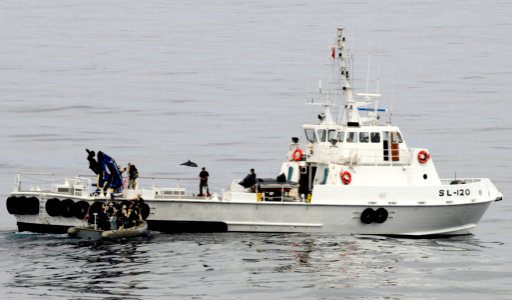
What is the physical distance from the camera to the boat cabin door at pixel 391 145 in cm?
5538

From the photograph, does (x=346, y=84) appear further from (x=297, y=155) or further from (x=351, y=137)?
(x=297, y=155)

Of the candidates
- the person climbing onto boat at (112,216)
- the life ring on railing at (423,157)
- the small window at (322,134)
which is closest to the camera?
the person climbing onto boat at (112,216)

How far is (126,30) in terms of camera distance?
169 meters

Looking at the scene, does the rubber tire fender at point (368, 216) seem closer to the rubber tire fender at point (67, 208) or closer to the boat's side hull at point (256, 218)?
the boat's side hull at point (256, 218)

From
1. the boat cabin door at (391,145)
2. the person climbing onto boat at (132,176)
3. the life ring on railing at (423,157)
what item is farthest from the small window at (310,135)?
the person climbing onto boat at (132,176)

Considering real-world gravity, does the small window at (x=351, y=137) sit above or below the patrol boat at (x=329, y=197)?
above

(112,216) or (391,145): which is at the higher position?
(391,145)

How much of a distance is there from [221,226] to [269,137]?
114ft

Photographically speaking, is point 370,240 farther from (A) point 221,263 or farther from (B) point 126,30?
(B) point 126,30

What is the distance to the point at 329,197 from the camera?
53438 mm

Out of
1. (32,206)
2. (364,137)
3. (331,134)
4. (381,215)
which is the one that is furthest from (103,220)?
(364,137)

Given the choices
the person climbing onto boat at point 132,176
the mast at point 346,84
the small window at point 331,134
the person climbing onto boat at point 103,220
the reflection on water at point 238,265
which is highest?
the mast at point 346,84

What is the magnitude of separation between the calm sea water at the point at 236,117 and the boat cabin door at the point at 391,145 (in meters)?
4.04

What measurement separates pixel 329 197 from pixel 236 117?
44.7m
